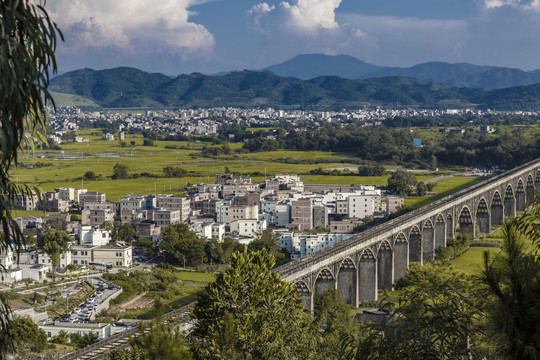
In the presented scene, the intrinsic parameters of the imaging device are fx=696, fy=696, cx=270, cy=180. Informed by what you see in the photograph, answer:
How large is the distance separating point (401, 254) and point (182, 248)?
12165 millimetres

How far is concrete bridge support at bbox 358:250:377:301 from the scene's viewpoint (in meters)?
33.0

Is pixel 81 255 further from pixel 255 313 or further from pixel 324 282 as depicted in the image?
pixel 255 313

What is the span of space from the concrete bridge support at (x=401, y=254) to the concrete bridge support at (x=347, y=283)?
17.2ft

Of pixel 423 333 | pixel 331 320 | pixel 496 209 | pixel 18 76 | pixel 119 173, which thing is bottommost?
pixel 331 320

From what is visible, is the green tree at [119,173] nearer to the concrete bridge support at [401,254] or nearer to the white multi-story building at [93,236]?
the white multi-story building at [93,236]

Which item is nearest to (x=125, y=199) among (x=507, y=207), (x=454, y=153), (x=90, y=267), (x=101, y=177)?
(x=90, y=267)

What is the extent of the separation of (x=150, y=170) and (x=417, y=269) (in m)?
57.2

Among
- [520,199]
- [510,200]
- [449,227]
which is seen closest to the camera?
[449,227]

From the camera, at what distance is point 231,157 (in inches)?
3858

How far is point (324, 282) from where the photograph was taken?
30453 millimetres

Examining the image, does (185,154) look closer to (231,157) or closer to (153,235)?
(231,157)

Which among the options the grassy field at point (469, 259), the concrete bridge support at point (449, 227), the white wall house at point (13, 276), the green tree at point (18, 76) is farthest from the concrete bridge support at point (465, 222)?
the green tree at point (18, 76)

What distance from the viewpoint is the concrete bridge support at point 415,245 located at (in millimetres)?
38562

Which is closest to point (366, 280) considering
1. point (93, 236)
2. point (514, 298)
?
point (93, 236)
